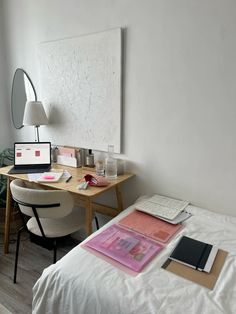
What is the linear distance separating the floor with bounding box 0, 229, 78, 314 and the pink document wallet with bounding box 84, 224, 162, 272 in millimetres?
832

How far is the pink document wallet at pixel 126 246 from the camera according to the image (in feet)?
3.62

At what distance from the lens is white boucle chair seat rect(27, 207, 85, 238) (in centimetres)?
166

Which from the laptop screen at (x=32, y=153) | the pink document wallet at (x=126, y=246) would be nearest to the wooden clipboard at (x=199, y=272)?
the pink document wallet at (x=126, y=246)

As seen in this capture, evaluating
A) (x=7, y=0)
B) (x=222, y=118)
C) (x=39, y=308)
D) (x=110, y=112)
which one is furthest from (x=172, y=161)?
(x=7, y=0)

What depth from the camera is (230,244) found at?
124 cm

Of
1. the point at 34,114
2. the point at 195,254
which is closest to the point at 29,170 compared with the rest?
the point at 34,114

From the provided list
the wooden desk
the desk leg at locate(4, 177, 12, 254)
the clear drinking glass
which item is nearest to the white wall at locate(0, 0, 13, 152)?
the wooden desk

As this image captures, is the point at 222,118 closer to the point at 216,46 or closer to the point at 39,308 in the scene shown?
the point at 216,46

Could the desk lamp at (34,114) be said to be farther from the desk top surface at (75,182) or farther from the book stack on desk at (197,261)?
the book stack on desk at (197,261)

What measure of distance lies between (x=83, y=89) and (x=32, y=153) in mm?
741

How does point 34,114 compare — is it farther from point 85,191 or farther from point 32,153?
point 85,191

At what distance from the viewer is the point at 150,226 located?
140 cm

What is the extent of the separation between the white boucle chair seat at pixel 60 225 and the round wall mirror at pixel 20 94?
1.29 metres

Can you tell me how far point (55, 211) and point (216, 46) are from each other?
1414 mm
